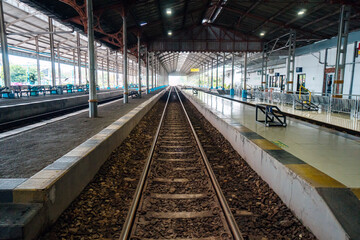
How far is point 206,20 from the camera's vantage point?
3144cm

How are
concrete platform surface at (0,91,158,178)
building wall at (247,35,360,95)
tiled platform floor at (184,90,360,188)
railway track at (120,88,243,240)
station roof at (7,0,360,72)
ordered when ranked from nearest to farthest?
railway track at (120,88,243,240)
concrete platform surface at (0,91,158,178)
tiled platform floor at (184,90,360,188)
station roof at (7,0,360,72)
building wall at (247,35,360,95)

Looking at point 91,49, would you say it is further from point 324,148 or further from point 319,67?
point 319,67

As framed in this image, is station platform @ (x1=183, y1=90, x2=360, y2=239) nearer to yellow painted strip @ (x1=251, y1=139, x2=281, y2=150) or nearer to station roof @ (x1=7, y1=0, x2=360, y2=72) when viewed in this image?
yellow painted strip @ (x1=251, y1=139, x2=281, y2=150)

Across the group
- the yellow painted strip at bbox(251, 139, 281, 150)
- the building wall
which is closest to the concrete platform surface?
the yellow painted strip at bbox(251, 139, 281, 150)

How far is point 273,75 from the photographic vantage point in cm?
3331

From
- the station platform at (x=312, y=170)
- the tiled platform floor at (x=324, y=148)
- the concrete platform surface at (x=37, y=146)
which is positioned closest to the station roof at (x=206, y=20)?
the concrete platform surface at (x=37, y=146)

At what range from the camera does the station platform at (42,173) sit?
2.98 metres

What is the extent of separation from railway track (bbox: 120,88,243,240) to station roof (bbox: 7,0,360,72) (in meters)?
10.8

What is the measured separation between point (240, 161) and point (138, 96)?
Answer: 2150 centimetres

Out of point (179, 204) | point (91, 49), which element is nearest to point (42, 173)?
point (179, 204)

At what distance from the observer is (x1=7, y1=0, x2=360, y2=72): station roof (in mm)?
16609

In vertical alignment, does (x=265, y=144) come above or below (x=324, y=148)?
above

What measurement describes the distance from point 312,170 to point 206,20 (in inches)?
1206

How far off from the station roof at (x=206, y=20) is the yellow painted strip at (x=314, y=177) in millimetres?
12950
